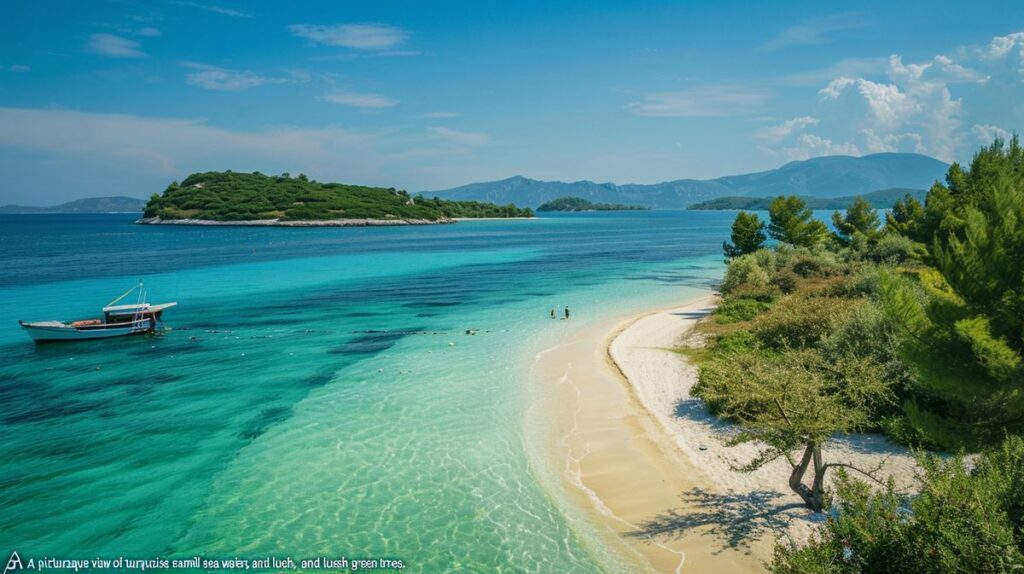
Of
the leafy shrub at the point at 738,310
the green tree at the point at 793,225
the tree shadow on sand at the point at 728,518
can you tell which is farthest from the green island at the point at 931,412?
the green tree at the point at 793,225

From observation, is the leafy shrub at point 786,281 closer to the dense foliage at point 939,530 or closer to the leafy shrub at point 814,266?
the leafy shrub at point 814,266

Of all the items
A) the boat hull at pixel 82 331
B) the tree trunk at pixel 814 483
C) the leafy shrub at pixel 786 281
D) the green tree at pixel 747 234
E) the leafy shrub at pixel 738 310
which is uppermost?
the green tree at pixel 747 234

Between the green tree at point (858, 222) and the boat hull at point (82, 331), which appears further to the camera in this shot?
the green tree at point (858, 222)

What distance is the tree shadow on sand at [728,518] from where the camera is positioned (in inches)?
580

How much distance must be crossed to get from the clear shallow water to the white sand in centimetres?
544

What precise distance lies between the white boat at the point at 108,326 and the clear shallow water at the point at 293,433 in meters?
1.01

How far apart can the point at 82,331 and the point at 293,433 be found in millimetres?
27805

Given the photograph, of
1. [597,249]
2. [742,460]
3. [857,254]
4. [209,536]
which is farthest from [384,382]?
[597,249]

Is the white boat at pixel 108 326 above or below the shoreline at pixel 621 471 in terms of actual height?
above

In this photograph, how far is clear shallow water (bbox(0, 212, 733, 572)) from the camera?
15.7 meters

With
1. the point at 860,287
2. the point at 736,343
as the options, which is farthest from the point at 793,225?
the point at 736,343

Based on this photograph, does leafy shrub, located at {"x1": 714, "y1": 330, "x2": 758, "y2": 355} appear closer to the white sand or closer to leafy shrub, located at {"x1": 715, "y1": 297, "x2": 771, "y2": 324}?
the white sand

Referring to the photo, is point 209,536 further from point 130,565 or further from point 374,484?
point 374,484

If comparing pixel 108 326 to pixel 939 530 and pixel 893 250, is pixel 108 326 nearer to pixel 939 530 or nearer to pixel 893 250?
pixel 939 530
